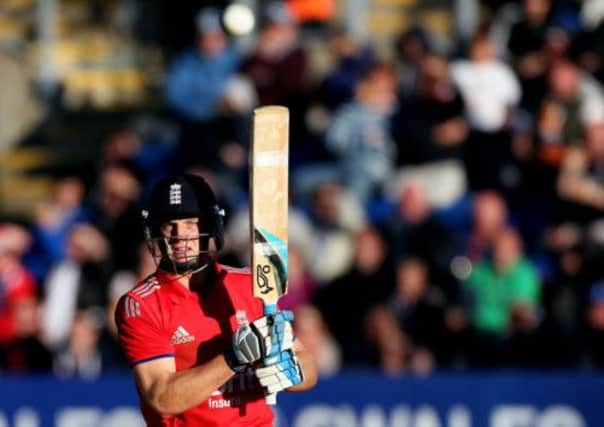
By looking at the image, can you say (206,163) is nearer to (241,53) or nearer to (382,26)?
(241,53)

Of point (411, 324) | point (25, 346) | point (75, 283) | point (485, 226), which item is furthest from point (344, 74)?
point (25, 346)

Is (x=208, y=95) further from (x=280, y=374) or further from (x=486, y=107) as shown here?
(x=280, y=374)

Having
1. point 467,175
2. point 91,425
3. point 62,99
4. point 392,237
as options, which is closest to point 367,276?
point 392,237

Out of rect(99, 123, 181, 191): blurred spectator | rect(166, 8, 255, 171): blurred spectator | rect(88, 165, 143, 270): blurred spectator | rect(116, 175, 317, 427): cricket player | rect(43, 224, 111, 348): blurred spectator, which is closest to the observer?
rect(116, 175, 317, 427): cricket player

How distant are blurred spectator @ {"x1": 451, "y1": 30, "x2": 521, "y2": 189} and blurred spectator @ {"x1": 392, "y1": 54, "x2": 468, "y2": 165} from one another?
0.32 ft

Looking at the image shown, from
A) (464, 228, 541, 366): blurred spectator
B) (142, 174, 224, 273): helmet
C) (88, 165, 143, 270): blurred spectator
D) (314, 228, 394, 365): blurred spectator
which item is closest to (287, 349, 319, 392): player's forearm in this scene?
(142, 174, 224, 273): helmet

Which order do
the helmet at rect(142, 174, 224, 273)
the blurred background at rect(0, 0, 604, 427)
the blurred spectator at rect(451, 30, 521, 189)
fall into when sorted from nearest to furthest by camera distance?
the helmet at rect(142, 174, 224, 273) < the blurred background at rect(0, 0, 604, 427) < the blurred spectator at rect(451, 30, 521, 189)

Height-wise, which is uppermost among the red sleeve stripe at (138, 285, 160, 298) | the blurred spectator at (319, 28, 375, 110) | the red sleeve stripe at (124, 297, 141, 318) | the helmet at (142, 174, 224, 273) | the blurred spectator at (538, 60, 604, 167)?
the blurred spectator at (319, 28, 375, 110)

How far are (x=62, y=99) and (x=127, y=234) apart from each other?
3.17 meters

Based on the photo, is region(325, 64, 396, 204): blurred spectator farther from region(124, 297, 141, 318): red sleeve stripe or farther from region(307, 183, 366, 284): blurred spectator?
region(124, 297, 141, 318): red sleeve stripe

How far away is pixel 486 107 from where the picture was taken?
12.2m

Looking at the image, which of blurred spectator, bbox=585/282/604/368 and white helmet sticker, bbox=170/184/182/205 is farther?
blurred spectator, bbox=585/282/604/368

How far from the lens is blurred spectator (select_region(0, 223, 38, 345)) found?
37.9 ft

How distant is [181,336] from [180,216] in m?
0.44
